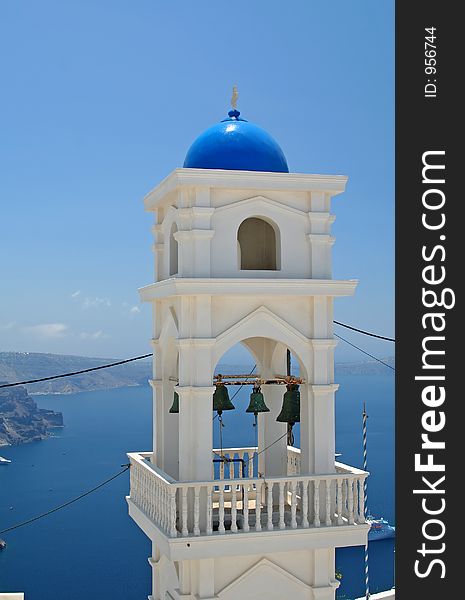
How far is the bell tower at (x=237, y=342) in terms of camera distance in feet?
30.8

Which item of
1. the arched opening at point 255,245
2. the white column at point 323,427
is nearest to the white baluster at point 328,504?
the white column at point 323,427

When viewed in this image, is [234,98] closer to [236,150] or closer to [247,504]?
[236,150]

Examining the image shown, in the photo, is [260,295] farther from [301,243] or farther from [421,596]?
[421,596]

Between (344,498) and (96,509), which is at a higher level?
(344,498)

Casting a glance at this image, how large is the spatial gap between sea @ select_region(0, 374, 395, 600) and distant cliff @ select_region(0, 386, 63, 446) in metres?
1.80

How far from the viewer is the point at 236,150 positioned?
10016mm

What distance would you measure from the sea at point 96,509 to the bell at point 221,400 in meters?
17.7

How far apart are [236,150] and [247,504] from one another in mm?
4121

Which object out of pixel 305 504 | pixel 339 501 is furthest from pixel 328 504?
pixel 305 504

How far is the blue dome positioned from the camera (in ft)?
32.8

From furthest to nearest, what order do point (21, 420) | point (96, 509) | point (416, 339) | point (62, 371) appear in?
point (62, 371), point (21, 420), point (96, 509), point (416, 339)

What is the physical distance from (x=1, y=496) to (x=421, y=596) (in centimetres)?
6829

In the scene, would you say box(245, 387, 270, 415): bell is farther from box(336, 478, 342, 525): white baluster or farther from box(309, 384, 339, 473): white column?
box(336, 478, 342, 525): white baluster

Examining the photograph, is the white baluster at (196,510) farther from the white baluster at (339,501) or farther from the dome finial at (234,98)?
the dome finial at (234,98)
